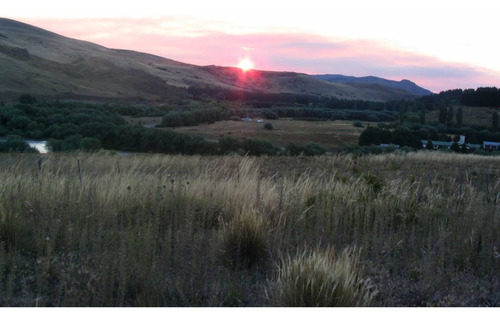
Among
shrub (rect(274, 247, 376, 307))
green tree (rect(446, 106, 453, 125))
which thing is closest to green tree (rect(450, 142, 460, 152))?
green tree (rect(446, 106, 453, 125))

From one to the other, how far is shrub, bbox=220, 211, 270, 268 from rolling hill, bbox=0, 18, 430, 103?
7406 cm

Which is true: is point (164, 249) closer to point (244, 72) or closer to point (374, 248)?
point (374, 248)

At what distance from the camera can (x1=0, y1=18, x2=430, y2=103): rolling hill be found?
293ft

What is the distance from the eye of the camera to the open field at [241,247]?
12.3 ft

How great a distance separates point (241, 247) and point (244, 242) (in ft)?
0.21

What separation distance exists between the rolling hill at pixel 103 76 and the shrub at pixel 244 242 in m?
74.1

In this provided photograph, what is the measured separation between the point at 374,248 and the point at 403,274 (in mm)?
524

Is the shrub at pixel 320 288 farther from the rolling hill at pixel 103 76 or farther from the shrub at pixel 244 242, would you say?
the rolling hill at pixel 103 76

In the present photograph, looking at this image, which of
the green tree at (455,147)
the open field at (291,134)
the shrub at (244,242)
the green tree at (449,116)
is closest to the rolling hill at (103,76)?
the open field at (291,134)

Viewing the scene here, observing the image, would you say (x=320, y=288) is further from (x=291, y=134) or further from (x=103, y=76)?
(x=103, y=76)

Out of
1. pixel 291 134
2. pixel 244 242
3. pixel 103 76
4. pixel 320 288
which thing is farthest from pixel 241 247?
pixel 103 76

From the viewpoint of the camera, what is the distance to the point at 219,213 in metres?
6.41

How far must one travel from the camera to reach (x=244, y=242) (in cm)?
494

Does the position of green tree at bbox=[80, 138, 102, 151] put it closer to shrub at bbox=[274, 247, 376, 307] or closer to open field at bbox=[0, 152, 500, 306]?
open field at bbox=[0, 152, 500, 306]
